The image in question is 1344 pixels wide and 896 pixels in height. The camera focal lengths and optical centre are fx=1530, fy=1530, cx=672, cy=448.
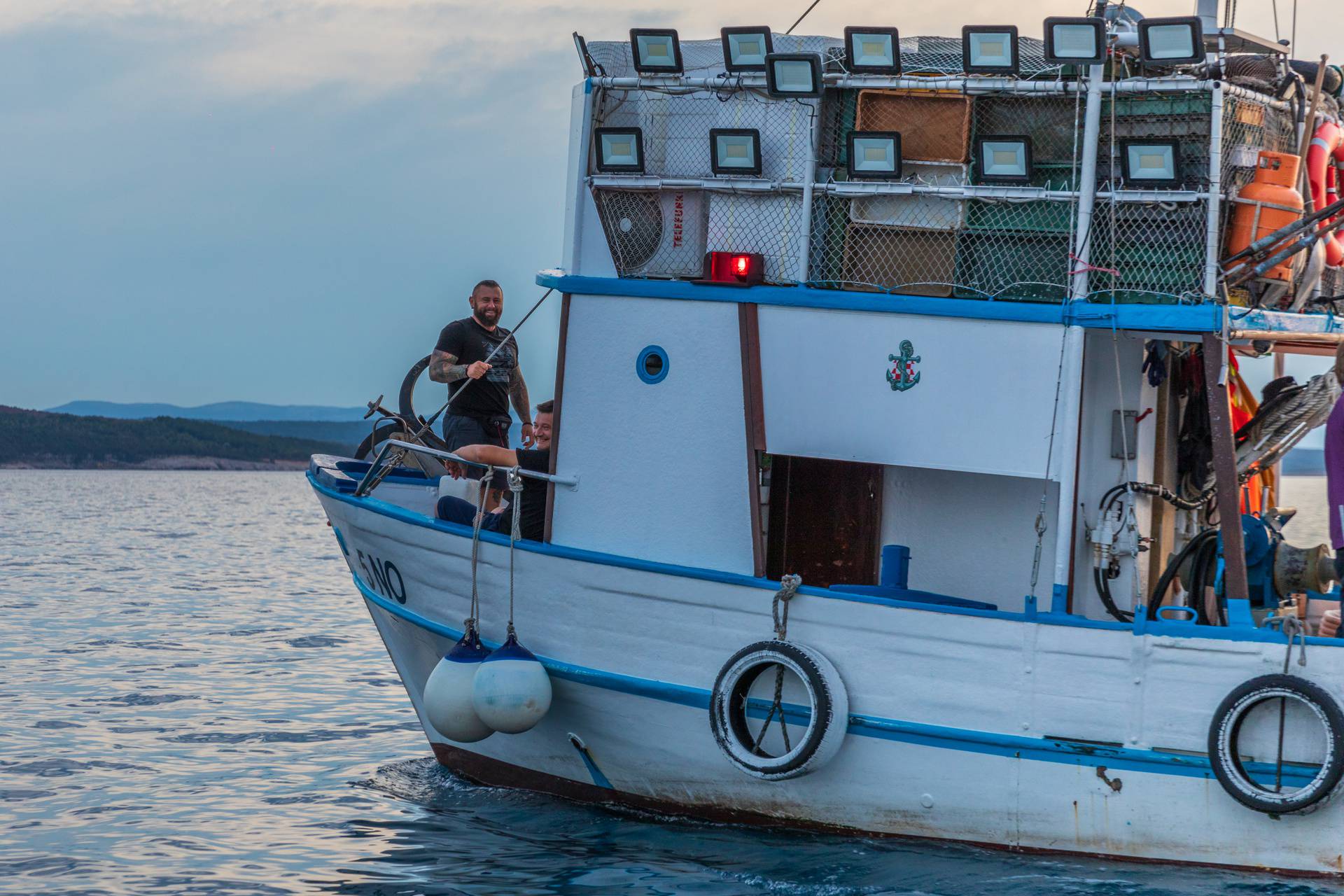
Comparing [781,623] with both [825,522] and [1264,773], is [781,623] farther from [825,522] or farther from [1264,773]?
[1264,773]

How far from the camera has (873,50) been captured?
7504mm

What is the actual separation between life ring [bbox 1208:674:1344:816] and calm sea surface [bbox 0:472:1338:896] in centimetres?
44

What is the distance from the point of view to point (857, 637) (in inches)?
289

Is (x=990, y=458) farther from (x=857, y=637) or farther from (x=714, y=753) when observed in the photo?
(x=714, y=753)

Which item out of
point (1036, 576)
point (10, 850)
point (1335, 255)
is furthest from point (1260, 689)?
point (10, 850)

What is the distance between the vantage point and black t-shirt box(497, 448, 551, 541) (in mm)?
8391

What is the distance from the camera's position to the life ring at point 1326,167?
24.9 ft

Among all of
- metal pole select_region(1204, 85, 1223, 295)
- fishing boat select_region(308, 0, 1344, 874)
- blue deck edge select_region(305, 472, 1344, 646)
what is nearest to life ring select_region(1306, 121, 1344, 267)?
fishing boat select_region(308, 0, 1344, 874)

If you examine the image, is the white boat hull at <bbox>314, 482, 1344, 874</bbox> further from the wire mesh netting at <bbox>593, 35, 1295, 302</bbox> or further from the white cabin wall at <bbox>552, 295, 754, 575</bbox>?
the wire mesh netting at <bbox>593, 35, 1295, 302</bbox>

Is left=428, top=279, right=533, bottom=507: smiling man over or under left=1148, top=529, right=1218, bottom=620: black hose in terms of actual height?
over

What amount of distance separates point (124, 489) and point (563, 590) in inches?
2917

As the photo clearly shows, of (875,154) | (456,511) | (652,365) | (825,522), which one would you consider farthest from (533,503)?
(875,154)

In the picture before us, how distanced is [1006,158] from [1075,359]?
1019 millimetres

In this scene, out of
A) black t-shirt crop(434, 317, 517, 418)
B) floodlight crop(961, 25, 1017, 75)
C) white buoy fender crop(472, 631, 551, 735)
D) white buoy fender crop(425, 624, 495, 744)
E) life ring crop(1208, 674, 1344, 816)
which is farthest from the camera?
black t-shirt crop(434, 317, 517, 418)
